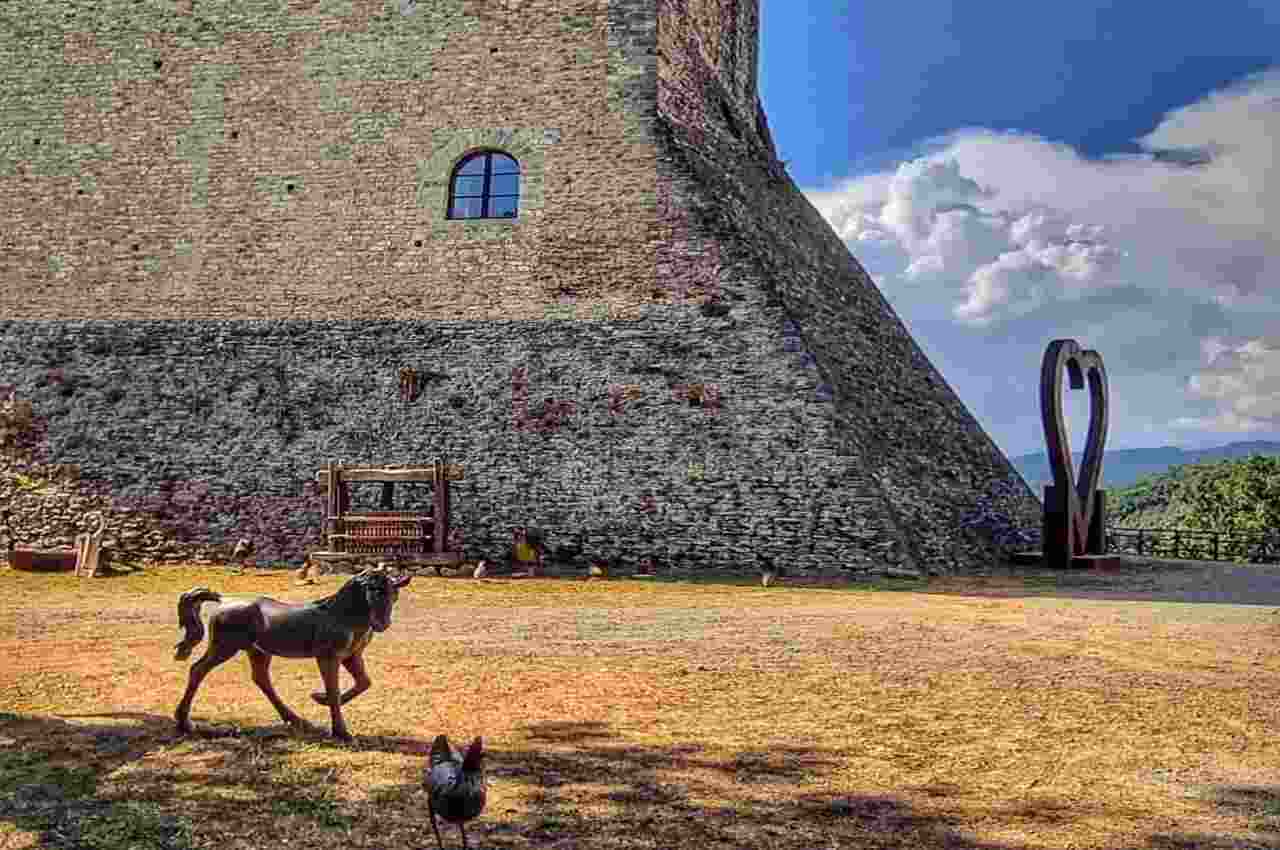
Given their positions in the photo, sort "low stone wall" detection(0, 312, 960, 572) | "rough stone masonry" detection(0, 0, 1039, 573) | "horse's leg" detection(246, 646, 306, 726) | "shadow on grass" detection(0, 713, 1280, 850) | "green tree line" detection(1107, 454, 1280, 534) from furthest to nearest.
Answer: "green tree line" detection(1107, 454, 1280, 534)
"rough stone masonry" detection(0, 0, 1039, 573)
"low stone wall" detection(0, 312, 960, 572)
"horse's leg" detection(246, 646, 306, 726)
"shadow on grass" detection(0, 713, 1280, 850)

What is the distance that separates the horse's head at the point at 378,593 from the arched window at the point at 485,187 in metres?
13.0

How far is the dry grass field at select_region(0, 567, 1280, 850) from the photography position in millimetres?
4684

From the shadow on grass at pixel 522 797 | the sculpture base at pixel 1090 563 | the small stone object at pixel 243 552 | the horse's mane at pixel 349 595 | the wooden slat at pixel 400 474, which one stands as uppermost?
the wooden slat at pixel 400 474

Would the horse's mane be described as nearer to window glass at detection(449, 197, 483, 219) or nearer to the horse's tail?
the horse's tail

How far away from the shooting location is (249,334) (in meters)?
18.1

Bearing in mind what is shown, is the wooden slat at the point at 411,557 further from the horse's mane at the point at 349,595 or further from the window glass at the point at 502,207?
the horse's mane at the point at 349,595

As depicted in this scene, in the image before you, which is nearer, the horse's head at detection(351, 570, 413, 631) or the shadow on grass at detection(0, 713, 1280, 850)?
the shadow on grass at detection(0, 713, 1280, 850)

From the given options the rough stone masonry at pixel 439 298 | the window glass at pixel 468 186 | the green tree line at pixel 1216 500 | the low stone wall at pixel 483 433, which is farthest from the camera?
the green tree line at pixel 1216 500

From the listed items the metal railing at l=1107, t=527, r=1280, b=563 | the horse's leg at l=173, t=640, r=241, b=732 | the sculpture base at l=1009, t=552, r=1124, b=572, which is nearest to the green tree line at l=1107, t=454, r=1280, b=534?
the metal railing at l=1107, t=527, r=1280, b=563

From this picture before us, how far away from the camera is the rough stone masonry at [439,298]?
52.5ft

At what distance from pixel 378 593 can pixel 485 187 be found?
13.5 metres

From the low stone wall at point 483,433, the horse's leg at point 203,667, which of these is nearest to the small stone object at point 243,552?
the low stone wall at point 483,433

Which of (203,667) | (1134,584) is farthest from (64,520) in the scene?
(1134,584)

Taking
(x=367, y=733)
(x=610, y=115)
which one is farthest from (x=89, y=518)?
(x=367, y=733)
